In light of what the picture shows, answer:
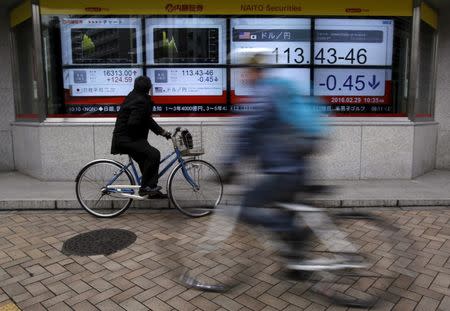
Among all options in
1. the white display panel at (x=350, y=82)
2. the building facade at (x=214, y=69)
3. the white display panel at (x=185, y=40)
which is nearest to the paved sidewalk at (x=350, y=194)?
the building facade at (x=214, y=69)

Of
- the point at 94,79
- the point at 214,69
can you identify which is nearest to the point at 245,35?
the point at 214,69

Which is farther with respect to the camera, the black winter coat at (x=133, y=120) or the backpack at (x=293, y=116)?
the black winter coat at (x=133, y=120)

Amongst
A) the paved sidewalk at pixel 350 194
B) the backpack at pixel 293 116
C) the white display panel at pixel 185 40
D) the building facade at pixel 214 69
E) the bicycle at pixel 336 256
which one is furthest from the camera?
the white display panel at pixel 185 40

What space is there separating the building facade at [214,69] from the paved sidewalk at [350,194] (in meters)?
0.37

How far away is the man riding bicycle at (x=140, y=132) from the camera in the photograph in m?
5.19

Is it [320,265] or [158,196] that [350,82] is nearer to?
[158,196]

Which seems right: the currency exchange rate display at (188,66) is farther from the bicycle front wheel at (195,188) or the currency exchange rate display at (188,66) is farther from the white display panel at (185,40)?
the bicycle front wheel at (195,188)

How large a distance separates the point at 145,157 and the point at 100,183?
32.2 inches

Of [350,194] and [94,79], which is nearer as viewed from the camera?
[350,194]

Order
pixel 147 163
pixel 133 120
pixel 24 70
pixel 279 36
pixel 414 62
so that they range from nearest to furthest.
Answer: pixel 133 120, pixel 147 163, pixel 414 62, pixel 279 36, pixel 24 70

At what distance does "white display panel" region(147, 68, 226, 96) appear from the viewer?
759 cm

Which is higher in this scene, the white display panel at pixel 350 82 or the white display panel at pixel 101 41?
the white display panel at pixel 101 41

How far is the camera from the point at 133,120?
5137 millimetres

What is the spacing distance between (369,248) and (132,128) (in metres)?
3.15
